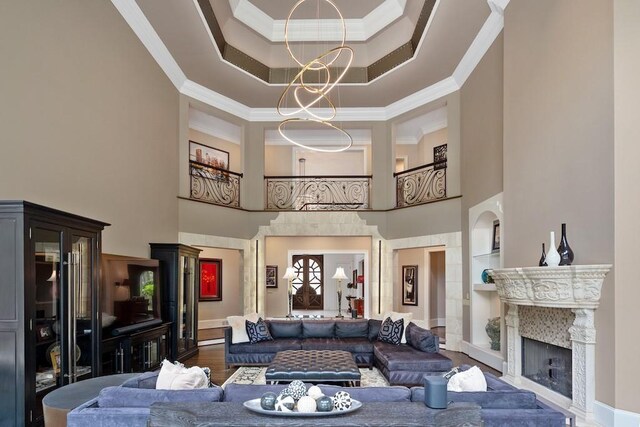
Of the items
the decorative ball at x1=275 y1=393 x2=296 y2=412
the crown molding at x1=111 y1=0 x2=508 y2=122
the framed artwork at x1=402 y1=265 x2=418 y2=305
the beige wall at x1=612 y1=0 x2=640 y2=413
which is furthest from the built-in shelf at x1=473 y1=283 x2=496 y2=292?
the decorative ball at x1=275 y1=393 x2=296 y2=412

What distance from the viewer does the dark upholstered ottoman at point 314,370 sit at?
5.66 meters

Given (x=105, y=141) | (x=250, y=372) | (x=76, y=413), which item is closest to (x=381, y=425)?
(x=76, y=413)

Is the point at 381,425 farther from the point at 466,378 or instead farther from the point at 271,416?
the point at 466,378

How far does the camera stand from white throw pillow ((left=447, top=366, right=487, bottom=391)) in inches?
138

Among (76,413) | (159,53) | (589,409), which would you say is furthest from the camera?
(159,53)

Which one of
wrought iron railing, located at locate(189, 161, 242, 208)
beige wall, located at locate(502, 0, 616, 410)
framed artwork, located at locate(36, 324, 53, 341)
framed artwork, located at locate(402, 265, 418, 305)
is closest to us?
framed artwork, located at locate(36, 324, 53, 341)

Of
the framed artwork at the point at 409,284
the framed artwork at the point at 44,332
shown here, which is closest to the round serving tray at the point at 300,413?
the framed artwork at the point at 44,332

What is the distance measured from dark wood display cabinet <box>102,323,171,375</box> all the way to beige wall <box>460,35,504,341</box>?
5402mm

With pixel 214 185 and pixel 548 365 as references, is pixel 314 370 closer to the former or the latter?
pixel 548 365

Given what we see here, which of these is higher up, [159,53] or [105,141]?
[159,53]

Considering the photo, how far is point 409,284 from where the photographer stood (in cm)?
1348

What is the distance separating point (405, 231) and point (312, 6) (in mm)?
5055

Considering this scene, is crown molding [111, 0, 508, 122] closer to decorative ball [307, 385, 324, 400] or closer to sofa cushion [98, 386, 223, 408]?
sofa cushion [98, 386, 223, 408]

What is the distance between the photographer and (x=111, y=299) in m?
5.95
